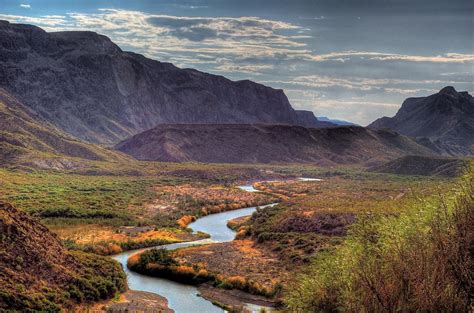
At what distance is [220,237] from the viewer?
248 ft

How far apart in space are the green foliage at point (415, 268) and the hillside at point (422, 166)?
14170 cm

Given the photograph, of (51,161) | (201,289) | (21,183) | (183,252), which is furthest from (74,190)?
(201,289)

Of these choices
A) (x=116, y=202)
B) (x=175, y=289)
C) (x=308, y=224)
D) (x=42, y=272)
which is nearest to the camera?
(x=42, y=272)

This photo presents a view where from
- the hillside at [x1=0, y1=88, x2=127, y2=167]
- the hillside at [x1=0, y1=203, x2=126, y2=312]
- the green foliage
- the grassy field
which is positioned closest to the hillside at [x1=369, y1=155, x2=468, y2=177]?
the grassy field

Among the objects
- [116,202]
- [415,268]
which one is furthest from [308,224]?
[415,268]

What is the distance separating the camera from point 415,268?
759 inches

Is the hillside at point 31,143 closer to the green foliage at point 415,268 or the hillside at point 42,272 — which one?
the hillside at point 42,272

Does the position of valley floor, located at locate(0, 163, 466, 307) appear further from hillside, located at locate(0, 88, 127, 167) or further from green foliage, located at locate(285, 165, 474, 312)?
hillside, located at locate(0, 88, 127, 167)

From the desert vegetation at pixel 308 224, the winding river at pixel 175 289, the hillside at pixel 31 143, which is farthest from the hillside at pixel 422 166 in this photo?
the winding river at pixel 175 289

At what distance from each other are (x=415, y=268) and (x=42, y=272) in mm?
31859

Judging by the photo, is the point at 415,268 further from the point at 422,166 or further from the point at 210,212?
the point at 422,166

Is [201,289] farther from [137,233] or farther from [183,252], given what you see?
[137,233]

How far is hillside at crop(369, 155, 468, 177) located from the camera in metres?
168

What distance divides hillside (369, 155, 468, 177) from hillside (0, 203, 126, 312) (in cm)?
A: 13261
